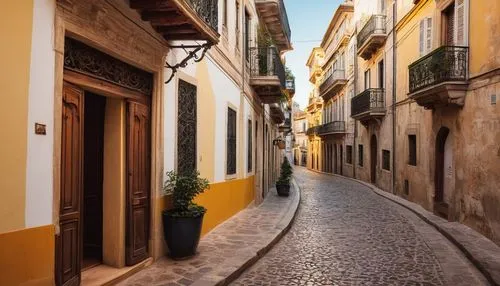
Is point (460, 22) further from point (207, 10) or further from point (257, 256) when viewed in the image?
point (257, 256)

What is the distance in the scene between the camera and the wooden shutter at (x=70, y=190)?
469 cm

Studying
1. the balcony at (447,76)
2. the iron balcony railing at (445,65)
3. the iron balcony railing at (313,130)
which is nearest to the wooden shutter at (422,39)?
the iron balcony railing at (445,65)

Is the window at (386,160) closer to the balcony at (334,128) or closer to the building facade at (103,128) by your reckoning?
the building facade at (103,128)

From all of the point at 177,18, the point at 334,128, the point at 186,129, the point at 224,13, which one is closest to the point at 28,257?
the point at 177,18

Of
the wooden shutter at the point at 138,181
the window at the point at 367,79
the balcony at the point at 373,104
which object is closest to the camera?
the wooden shutter at the point at 138,181

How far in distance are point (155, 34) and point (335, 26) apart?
1308 inches

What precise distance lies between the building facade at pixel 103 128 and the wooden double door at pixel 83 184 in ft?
0.05

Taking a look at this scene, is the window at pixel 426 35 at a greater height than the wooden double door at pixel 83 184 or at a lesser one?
greater

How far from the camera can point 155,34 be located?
6.63 metres

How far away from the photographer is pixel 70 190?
4898 mm

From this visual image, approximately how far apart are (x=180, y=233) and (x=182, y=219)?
0.82ft

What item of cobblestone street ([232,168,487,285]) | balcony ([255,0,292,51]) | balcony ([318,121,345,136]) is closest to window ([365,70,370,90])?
balcony ([255,0,292,51])

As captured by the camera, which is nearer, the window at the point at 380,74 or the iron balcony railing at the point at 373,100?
the iron balcony railing at the point at 373,100

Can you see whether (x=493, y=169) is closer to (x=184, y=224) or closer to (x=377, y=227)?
(x=377, y=227)
